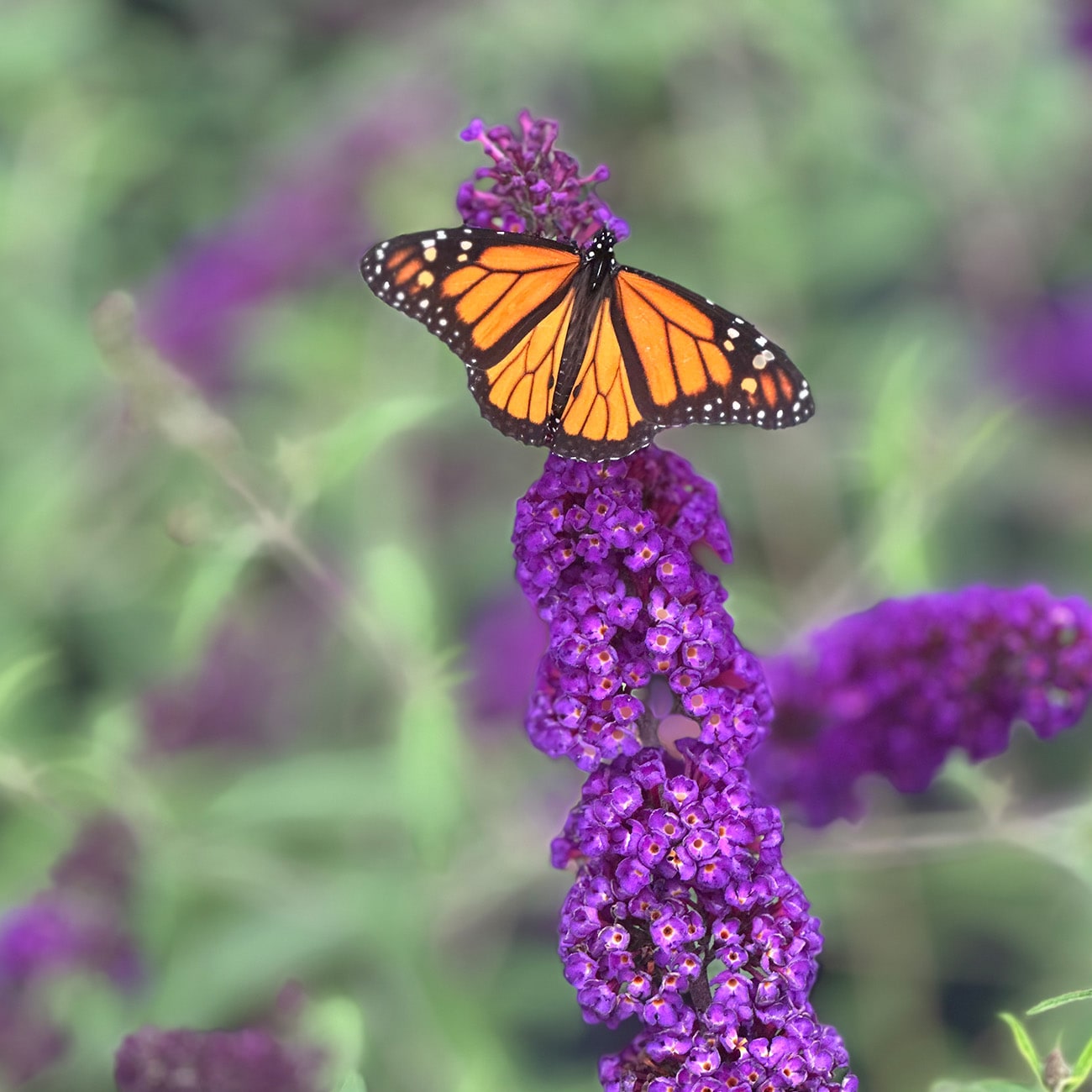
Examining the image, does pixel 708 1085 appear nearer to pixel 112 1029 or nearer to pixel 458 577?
pixel 112 1029

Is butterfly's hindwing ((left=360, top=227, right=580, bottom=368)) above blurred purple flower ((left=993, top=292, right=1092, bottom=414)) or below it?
below

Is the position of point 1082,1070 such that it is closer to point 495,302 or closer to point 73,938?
point 495,302

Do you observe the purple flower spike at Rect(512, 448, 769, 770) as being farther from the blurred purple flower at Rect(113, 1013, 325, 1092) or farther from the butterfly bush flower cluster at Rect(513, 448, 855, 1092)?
the blurred purple flower at Rect(113, 1013, 325, 1092)

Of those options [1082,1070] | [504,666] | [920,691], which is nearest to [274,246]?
[504,666]

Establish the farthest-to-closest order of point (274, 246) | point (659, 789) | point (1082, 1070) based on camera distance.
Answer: point (274, 246), point (659, 789), point (1082, 1070)

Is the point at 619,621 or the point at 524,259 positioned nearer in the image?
the point at 619,621

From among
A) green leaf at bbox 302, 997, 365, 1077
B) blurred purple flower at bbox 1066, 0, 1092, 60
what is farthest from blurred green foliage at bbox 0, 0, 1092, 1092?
blurred purple flower at bbox 1066, 0, 1092, 60
